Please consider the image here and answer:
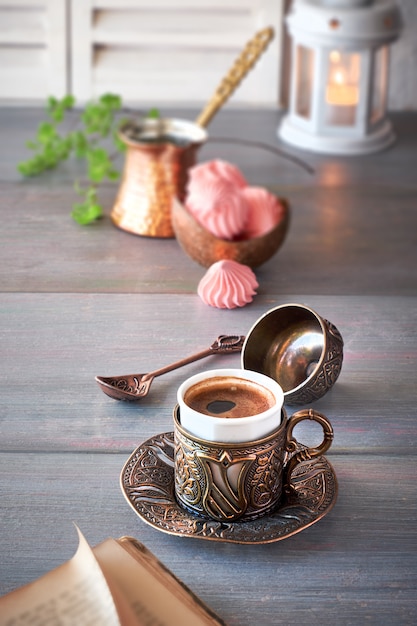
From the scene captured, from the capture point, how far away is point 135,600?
59cm

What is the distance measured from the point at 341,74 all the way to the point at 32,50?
0.69 meters

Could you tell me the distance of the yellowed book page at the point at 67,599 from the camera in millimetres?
559

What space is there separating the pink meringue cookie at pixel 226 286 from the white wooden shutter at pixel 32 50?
1.03 metres

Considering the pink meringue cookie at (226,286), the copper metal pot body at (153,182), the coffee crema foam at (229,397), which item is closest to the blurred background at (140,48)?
the copper metal pot body at (153,182)

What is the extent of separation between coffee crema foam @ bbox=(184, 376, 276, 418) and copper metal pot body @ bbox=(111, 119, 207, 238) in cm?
62

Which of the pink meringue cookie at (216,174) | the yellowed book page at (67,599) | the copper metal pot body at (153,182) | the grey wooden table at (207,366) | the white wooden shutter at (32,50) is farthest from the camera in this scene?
the white wooden shutter at (32,50)

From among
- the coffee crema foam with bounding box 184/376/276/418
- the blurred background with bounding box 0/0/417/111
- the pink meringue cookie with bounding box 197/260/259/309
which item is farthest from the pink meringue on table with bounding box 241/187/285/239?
the blurred background with bounding box 0/0/417/111

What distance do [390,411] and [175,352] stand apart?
25 centimetres

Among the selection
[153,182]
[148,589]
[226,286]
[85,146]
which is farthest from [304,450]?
[85,146]

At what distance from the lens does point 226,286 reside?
3.66 ft

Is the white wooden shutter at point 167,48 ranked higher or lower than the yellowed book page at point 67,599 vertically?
higher

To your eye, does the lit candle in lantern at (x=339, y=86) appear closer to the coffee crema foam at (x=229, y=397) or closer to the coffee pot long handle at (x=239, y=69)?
the coffee pot long handle at (x=239, y=69)

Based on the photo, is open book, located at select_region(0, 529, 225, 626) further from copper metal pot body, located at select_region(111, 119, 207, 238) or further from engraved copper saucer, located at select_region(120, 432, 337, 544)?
copper metal pot body, located at select_region(111, 119, 207, 238)

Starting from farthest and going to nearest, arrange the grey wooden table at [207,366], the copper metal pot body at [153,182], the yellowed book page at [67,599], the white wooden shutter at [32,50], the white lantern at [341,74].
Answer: the white wooden shutter at [32,50] < the white lantern at [341,74] < the copper metal pot body at [153,182] < the grey wooden table at [207,366] < the yellowed book page at [67,599]
